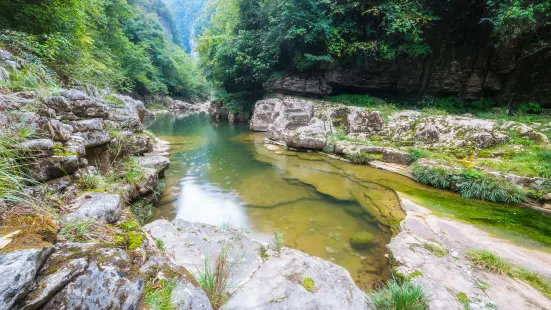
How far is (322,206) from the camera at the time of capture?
5621 mm

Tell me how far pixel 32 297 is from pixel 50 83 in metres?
5.22

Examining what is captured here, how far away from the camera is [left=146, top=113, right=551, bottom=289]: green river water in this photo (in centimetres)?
411

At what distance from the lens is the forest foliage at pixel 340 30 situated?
30.9 ft

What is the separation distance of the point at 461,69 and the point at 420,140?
23.4ft

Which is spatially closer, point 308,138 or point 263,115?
point 308,138

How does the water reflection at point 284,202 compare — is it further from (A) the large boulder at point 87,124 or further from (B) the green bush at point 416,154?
(B) the green bush at point 416,154

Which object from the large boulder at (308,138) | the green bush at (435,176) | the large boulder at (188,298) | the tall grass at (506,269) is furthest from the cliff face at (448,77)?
the large boulder at (188,298)

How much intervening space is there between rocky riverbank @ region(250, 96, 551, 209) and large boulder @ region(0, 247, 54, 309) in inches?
313

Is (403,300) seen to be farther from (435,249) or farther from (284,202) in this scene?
(284,202)

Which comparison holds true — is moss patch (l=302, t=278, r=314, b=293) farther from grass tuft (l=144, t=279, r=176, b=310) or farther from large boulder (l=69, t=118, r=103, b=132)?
large boulder (l=69, t=118, r=103, b=132)

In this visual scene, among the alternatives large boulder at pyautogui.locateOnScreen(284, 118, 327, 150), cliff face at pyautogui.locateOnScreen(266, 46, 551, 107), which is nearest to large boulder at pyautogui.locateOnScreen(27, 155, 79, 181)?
large boulder at pyautogui.locateOnScreen(284, 118, 327, 150)

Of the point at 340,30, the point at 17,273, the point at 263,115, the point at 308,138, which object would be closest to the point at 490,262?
the point at 17,273

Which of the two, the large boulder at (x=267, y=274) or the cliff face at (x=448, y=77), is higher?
the cliff face at (x=448, y=77)

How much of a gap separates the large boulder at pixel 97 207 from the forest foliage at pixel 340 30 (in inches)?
506
